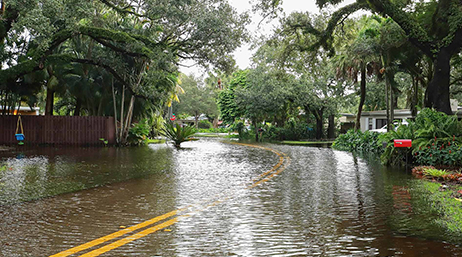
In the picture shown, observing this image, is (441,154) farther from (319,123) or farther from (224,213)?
(319,123)

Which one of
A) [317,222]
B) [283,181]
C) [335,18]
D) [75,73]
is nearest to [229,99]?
[75,73]

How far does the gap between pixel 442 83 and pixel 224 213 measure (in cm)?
1430

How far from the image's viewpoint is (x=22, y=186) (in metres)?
10.0

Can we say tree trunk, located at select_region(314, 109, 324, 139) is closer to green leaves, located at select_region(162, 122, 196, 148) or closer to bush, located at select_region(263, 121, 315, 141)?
bush, located at select_region(263, 121, 315, 141)

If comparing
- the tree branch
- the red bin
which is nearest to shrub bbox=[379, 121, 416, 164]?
the red bin

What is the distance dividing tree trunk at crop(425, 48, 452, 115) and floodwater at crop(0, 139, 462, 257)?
6.52 meters

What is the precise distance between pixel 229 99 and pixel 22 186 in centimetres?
4935

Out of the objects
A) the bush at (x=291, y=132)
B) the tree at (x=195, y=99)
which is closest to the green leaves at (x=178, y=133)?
the bush at (x=291, y=132)

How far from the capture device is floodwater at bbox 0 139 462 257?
207 inches

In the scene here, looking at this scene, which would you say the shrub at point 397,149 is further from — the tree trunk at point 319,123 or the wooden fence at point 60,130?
the tree trunk at point 319,123

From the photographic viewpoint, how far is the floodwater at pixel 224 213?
17.3 feet

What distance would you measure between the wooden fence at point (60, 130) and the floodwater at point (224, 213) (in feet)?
50.3

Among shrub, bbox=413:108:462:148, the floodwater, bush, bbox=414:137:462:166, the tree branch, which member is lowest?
the floodwater

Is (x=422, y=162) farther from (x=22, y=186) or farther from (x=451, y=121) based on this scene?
(x=22, y=186)
